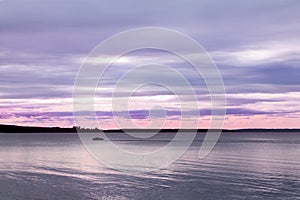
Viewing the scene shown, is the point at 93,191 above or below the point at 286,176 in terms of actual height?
below

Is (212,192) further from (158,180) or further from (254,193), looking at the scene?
(158,180)

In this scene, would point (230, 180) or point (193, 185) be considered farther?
point (230, 180)

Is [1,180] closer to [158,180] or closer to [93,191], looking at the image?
[93,191]

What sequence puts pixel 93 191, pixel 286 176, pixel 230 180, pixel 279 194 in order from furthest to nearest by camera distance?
pixel 286 176
pixel 230 180
pixel 93 191
pixel 279 194

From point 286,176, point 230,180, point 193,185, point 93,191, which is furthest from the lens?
point 286,176

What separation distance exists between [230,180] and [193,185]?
272 inches

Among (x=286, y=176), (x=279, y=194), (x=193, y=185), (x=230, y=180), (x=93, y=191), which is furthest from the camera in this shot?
(x=286, y=176)

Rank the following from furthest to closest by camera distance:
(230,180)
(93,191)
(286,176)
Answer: (286,176), (230,180), (93,191)

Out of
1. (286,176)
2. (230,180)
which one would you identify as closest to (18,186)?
(230,180)

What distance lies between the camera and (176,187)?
171ft

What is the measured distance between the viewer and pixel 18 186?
53.0 meters

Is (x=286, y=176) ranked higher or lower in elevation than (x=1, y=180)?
higher

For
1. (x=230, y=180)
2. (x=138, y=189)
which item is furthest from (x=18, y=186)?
(x=230, y=180)

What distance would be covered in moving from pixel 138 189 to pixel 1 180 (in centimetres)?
2000
